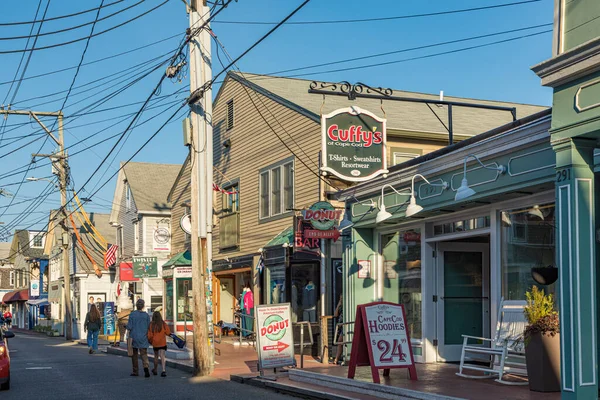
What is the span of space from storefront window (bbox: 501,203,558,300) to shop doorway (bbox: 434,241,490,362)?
2353 millimetres

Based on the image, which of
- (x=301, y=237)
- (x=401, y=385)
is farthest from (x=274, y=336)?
(x=301, y=237)

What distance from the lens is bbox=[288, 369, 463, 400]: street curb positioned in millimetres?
10477

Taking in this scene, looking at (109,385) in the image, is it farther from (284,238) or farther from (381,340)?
(284,238)

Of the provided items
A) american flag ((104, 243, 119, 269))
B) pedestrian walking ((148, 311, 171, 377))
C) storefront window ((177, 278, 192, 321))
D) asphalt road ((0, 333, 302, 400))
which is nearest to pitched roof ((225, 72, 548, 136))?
pedestrian walking ((148, 311, 171, 377))

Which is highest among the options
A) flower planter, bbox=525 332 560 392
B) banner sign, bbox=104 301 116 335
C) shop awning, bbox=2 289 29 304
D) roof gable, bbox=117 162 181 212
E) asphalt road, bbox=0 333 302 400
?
roof gable, bbox=117 162 181 212

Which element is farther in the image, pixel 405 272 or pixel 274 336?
pixel 405 272

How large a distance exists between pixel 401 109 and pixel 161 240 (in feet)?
53.7

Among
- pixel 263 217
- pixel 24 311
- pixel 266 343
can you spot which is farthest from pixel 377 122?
pixel 24 311

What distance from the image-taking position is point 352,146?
15.3 m

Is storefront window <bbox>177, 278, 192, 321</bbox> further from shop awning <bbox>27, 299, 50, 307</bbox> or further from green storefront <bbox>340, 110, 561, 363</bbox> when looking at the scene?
shop awning <bbox>27, 299, 50, 307</bbox>

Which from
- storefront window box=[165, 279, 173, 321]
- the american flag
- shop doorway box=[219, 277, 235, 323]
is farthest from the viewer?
the american flag

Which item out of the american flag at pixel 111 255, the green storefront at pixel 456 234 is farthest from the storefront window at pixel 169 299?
the green storefront at pixel 456 234

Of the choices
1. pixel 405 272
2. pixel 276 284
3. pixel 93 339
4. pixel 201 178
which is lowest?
pixel 93 339

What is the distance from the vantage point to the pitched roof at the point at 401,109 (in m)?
20.7
